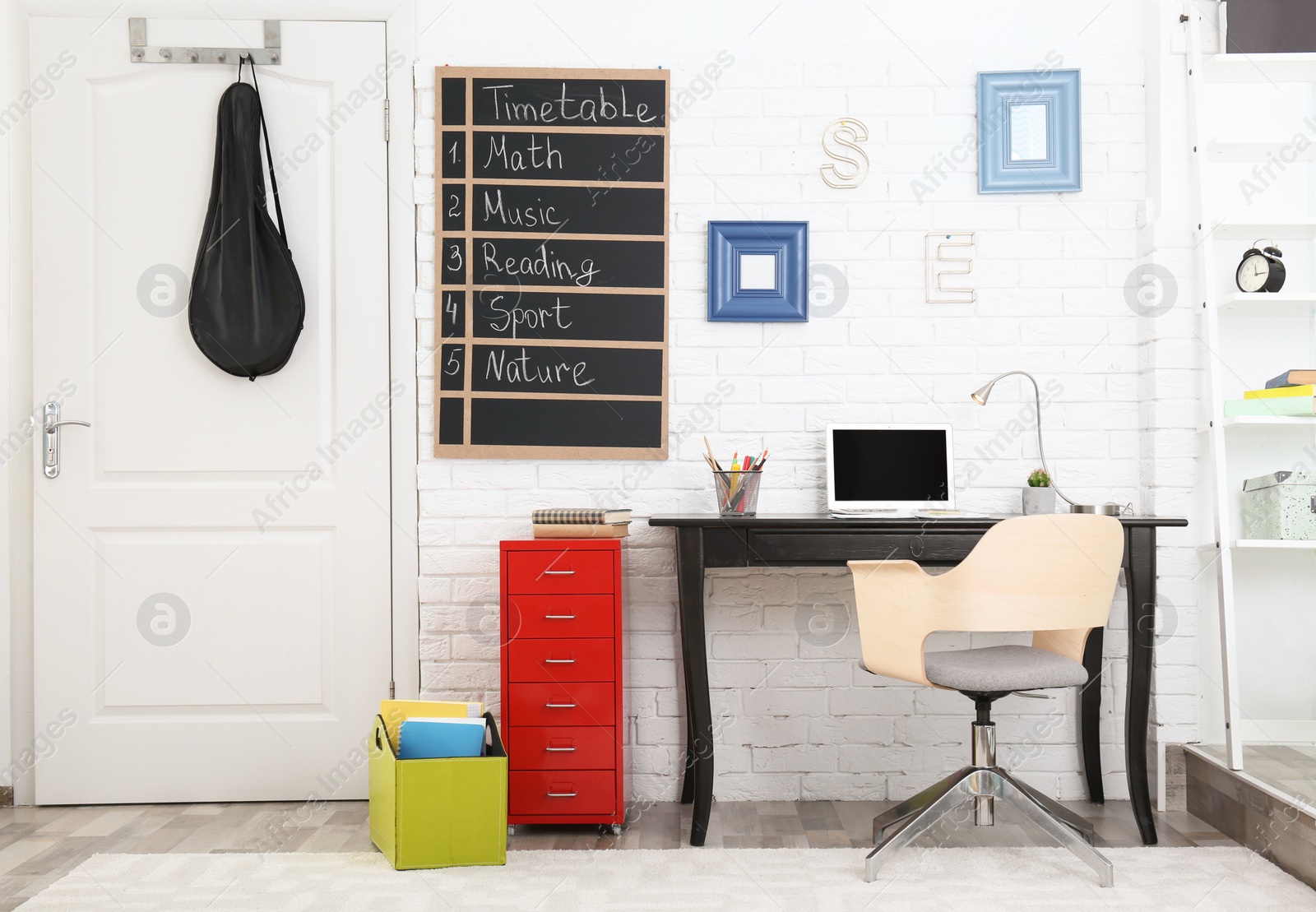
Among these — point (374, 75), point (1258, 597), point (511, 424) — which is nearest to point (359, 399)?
point (511, 424)

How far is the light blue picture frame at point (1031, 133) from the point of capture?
2588 mm

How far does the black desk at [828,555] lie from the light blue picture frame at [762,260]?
2.15ft

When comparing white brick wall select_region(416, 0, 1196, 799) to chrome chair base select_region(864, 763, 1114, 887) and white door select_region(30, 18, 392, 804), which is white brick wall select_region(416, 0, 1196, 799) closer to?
white door select_region(30, 18, 392, 804)

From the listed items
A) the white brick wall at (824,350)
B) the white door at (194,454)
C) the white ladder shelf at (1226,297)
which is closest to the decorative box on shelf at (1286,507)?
the white ladder shelf at (1226,297)

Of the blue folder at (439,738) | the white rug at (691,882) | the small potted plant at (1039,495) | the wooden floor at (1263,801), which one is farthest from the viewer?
the small potted plant at (1039,495)

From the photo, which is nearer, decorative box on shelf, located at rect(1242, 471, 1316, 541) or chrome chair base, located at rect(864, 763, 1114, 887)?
chrome chair base, located at rect(864, 763, 1114, 887)

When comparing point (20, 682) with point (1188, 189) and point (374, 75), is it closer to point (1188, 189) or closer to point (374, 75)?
point (374, 75)

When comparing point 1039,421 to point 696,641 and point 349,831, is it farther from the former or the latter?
point 349,831

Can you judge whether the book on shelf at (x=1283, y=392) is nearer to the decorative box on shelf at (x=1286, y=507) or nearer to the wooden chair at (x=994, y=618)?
the decorative box on shelf at (x=1286, y=507)

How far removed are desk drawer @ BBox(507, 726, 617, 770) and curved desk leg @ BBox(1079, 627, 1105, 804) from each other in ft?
4.35

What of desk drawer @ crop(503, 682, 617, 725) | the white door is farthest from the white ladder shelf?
the white door

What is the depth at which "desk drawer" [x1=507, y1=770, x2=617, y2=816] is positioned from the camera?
2246 mm

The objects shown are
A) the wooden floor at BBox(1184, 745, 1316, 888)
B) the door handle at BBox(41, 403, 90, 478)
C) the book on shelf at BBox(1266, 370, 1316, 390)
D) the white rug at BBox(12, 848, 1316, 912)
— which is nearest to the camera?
the white rug at BBox(12, 848, 1316, 912)

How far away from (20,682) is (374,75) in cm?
199
